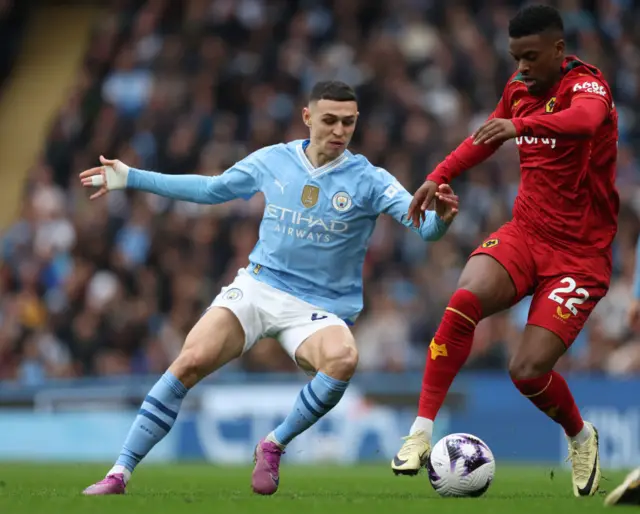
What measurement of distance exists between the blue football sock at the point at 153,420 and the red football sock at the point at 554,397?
2.02 m

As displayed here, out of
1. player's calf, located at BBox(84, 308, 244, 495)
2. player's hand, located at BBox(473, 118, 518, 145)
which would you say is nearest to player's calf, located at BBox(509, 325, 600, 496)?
player's hand, located at BBox(473, 118, 518, 145)

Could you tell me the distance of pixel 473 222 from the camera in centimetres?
1711

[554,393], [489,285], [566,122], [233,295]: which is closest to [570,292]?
[489,285]

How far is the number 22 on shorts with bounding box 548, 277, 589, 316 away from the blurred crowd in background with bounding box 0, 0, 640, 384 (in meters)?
7.39

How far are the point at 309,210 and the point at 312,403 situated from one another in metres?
1.21

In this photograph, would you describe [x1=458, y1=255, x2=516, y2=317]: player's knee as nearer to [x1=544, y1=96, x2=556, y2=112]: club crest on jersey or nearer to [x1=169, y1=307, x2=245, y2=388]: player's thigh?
[x1=544, y1=96, x2=556, y2=112]: club crest on jersey

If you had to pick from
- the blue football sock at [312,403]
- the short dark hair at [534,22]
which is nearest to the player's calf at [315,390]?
the blue football sock at [312,403]

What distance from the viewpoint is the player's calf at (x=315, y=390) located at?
807cm

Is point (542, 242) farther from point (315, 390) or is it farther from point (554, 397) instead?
point (315, 390)

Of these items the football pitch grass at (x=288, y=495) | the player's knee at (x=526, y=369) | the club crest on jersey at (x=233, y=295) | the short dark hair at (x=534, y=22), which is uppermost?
the short dark hair at (x=534, y=22)

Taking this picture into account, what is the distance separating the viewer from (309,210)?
8.50 m

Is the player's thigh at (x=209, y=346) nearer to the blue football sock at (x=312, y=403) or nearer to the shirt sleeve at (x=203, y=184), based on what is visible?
the blue football sock at (x=312, y=403)

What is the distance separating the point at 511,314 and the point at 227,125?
5.33 metres

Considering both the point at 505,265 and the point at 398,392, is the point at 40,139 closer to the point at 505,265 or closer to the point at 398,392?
the point at 398,392
